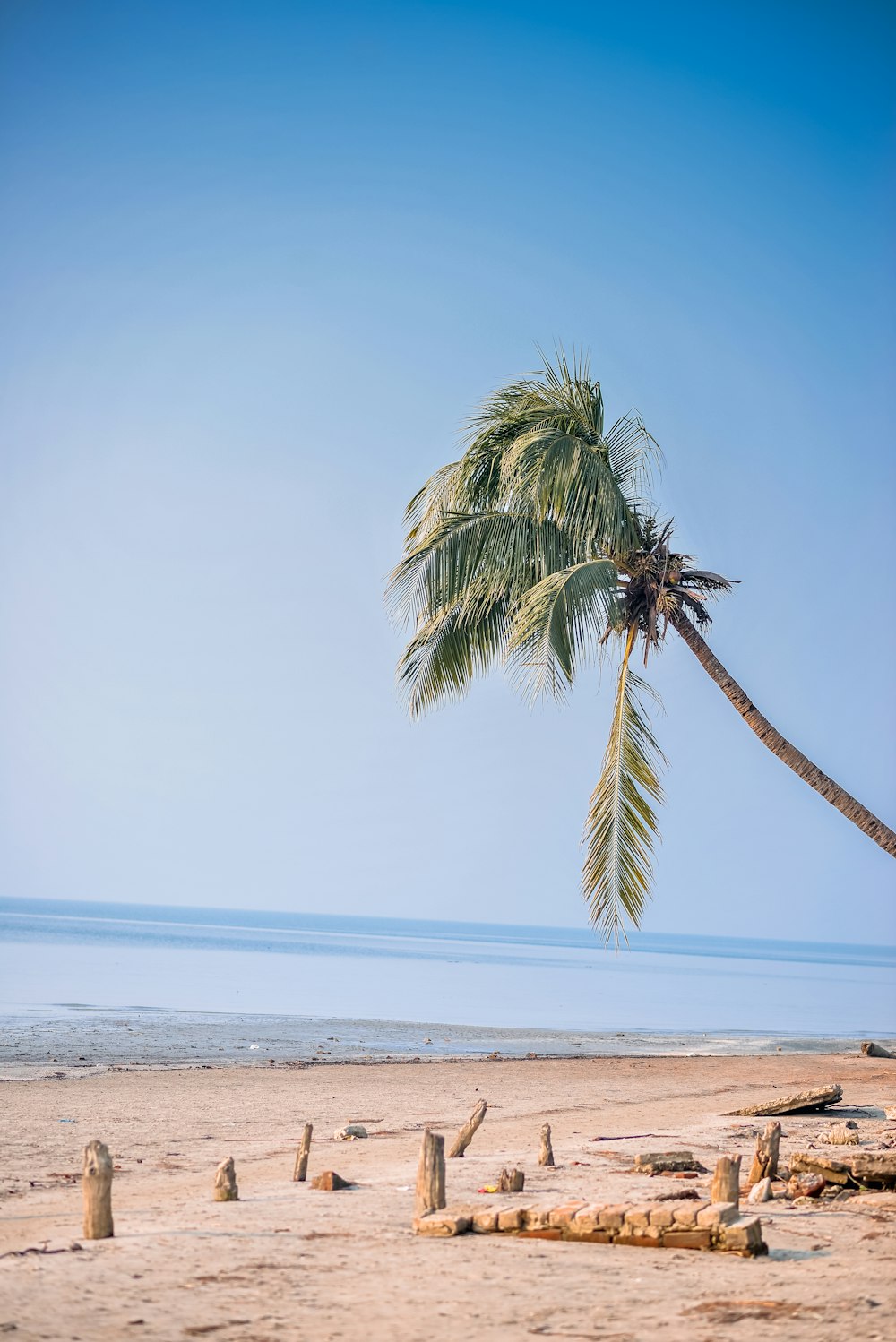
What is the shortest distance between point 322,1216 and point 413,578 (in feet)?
24.6

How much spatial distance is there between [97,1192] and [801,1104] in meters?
9.13

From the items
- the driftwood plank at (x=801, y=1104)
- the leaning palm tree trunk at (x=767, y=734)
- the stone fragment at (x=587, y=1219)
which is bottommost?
the driftwood plank at (x=801, y=1104)

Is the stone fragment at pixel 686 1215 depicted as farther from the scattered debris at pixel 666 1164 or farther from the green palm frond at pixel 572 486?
the green palm frond at pixel 572 486

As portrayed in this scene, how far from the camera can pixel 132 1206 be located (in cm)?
844

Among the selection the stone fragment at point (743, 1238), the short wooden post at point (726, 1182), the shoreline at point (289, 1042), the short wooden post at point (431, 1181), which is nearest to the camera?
the stone fragment at point (743, 1238)

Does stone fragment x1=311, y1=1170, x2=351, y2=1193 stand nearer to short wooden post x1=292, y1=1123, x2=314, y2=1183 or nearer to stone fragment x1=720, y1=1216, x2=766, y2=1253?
short wooden post x1=292, y1=1123, x2=314, y2=1183

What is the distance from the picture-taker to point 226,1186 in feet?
28.0

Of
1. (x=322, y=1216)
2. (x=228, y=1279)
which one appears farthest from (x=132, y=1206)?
(x=228, y=1279)

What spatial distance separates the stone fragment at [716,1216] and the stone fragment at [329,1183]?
3161 mm

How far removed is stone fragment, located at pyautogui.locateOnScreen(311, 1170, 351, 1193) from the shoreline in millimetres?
9067

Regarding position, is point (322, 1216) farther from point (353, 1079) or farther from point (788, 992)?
point (788, 992)

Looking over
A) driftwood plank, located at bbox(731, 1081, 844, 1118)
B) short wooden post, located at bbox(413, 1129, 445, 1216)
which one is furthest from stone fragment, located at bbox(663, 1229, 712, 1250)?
driftwood plank, located at bbox(731, 1081, 844, 1118)

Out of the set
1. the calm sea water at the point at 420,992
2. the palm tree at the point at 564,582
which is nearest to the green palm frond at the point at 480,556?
the palm tree at the point at 564,582

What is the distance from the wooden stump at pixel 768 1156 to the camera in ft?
29.7
